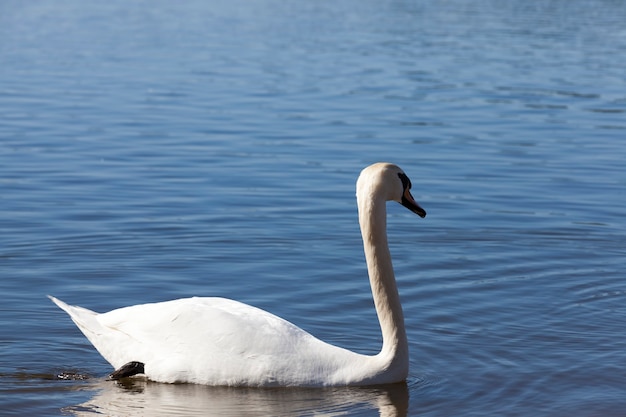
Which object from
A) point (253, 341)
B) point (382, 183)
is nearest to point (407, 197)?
point (382, 183)

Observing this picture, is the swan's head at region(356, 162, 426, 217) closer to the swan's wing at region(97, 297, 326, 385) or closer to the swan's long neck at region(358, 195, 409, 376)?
the swan's long neck at region(358, 195, 409, 376)

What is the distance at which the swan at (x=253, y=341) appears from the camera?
7.63m

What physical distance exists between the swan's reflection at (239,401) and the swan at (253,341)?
0.06 m

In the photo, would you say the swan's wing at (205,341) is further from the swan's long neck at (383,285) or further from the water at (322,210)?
the swan's long neck at (383,285)

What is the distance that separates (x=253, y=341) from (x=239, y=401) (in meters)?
0.37

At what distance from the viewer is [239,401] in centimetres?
752

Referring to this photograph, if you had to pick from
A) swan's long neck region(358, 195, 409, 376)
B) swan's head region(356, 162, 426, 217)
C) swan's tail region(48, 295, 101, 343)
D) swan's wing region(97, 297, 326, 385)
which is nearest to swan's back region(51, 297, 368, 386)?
swan's wing region(97, 297, 326, 385)

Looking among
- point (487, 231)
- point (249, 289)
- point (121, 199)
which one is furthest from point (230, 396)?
point (121, 199)

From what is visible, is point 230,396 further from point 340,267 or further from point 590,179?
point 590,179

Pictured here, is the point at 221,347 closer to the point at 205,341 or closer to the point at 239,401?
the point at 205,341

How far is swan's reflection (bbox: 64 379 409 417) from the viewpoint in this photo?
7.38 metres

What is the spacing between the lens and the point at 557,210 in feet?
44.2

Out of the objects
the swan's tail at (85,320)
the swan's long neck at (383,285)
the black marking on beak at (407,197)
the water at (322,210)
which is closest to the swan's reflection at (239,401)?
the water at (322,210)

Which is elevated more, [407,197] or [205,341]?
[407,197]
